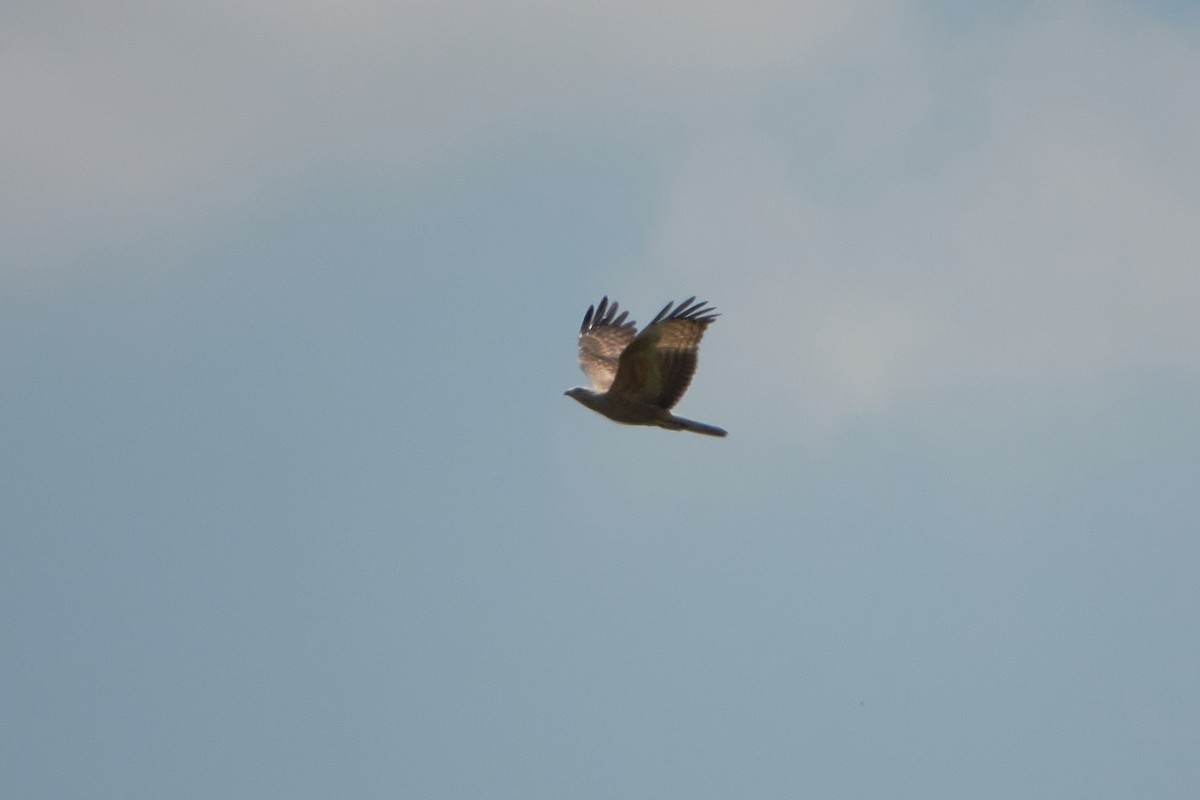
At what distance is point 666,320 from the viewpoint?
59.3 ft

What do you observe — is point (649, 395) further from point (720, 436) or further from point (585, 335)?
point (585, 335)

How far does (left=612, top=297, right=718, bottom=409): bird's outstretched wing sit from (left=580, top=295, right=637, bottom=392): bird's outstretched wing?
2551 millimetres

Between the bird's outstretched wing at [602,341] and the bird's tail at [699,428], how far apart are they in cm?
252

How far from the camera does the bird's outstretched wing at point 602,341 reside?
69.1ft

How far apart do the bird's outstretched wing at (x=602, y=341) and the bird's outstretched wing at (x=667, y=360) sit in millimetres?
2551

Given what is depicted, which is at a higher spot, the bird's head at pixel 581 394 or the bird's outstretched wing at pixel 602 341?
the bird's outstretched wing at pixel 602 341

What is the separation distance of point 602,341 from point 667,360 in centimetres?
394

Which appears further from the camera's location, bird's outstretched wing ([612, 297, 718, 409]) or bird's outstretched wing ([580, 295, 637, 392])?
bird's outstretched wing ([580, 295, 637, 392])

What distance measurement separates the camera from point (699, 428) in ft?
60.1

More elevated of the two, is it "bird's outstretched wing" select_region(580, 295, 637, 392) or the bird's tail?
"bird's outstretched wing" select_region(580, 295, 637, 392)

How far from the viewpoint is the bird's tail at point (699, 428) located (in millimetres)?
18203

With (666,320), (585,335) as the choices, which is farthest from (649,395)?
(585,335)

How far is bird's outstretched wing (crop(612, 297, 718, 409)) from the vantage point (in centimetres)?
1798

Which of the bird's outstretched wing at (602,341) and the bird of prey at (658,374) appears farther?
the bird's outstretched wing at (602,341)
